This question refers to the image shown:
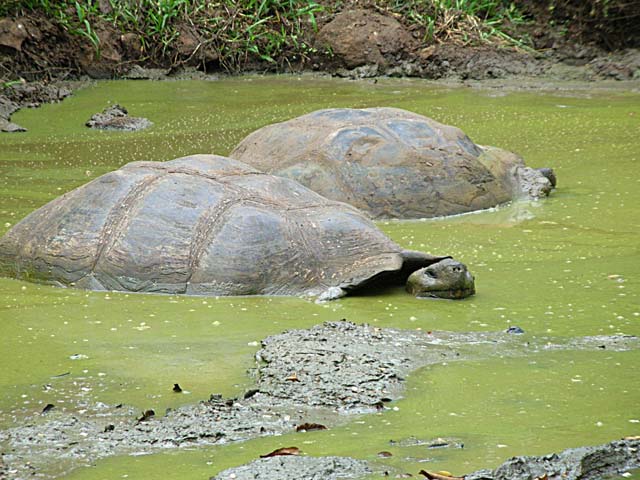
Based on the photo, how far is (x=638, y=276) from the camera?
15.3 feet

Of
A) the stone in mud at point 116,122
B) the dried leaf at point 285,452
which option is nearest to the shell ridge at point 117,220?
the dried leaf at point 285,452

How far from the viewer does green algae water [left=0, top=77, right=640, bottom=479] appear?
2777 mm

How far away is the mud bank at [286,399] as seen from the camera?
2789 millimetres

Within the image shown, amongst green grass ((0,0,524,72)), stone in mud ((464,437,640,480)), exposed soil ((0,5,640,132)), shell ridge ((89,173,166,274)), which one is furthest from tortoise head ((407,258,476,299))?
green grass ((0,0,524,72))

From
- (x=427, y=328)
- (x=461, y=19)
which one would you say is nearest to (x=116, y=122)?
(x=461, y=19)

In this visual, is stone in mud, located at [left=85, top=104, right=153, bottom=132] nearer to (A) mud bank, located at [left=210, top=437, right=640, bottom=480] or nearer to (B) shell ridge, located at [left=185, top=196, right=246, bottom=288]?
(B) shell ridge, located at [left=185, top=196, right=246, bottom=288]

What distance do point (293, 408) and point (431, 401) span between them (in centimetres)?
41

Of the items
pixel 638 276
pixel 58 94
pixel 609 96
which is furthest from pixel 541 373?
pixel 58 94

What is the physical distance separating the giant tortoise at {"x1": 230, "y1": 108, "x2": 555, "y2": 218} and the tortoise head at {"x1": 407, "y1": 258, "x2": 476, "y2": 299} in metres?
1.71

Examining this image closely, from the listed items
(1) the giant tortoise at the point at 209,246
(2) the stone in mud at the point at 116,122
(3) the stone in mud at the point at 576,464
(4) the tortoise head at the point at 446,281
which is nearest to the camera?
(3) the stone in mud at the point at 576,464

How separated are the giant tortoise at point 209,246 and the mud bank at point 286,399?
2.48 feet

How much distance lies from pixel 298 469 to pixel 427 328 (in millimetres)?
1594

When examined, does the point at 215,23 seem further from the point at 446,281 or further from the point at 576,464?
the point at 576,464

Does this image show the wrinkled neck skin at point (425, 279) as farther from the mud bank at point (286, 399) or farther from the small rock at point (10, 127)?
the small rock at point (10, 127)
